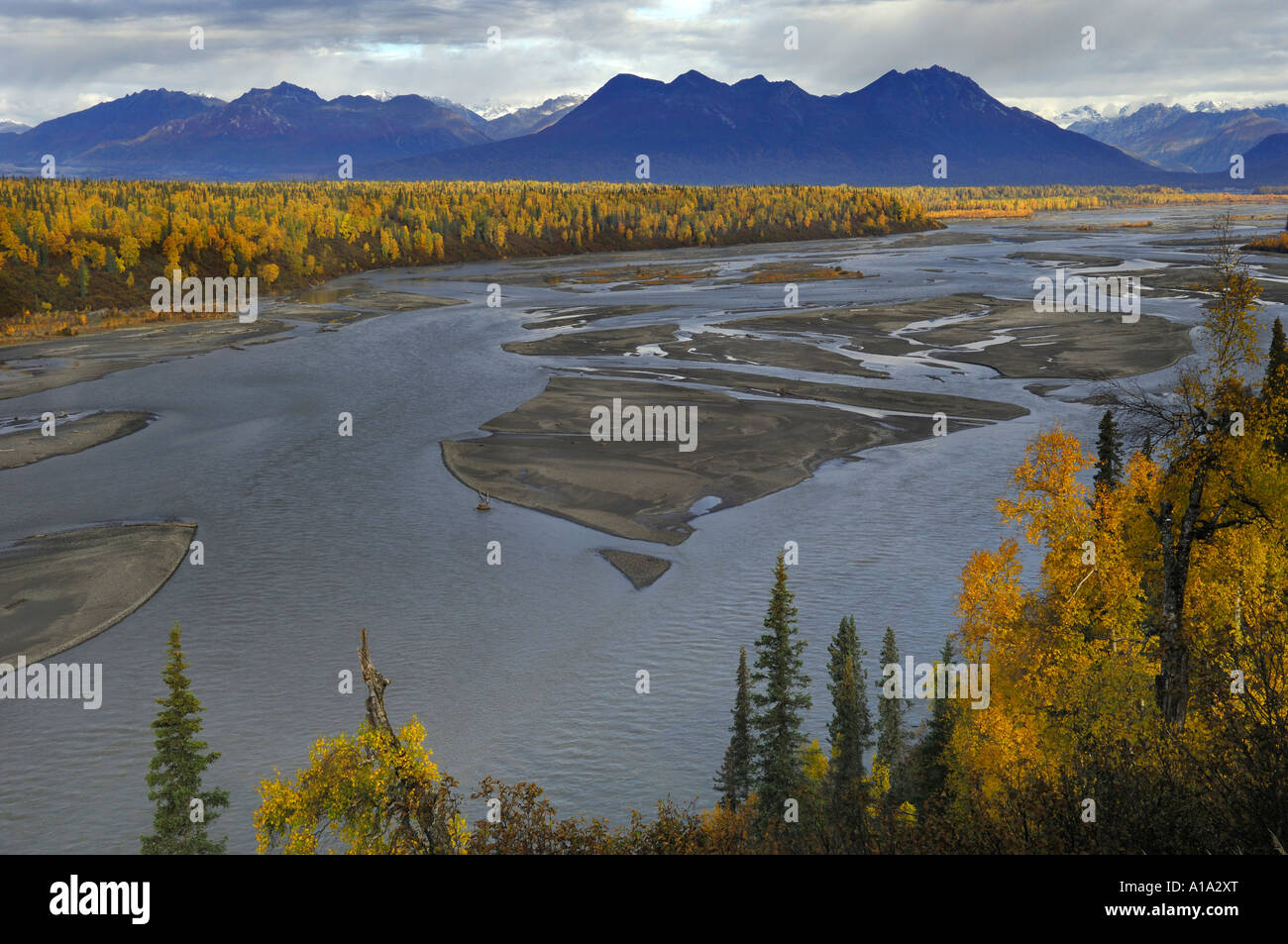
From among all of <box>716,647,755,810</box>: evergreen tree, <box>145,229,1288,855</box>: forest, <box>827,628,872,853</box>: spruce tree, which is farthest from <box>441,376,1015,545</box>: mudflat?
<box>145,229,1288,855</box>: forest

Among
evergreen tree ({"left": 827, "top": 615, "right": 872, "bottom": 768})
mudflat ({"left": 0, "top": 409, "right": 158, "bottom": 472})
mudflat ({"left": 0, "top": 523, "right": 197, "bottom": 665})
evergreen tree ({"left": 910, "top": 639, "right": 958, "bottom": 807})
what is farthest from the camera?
mudflat ({"left": 0, "top": 409, "right": 158, "bottom": 472})

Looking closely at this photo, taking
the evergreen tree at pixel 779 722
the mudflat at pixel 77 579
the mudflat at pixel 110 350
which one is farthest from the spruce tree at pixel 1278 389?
the mudflat at pixel 110 350

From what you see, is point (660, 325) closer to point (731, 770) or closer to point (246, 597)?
point (246, 597)

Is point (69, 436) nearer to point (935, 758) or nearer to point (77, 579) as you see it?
point (77, 579)

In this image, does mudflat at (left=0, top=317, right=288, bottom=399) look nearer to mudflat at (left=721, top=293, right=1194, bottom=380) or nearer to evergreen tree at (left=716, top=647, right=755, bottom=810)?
mudflat at (left=721, top=293, right=1194, bottom=380)

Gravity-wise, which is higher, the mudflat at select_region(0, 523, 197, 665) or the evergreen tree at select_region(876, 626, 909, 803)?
the mudflat at select_region(0, 523, 197, 665)

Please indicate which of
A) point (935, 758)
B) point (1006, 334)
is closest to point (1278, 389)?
point (935, 758)
